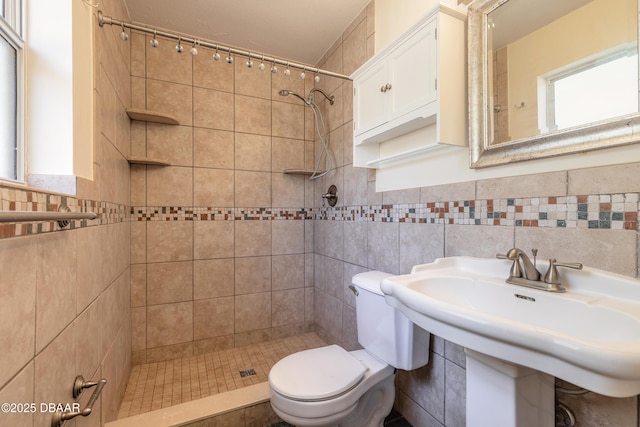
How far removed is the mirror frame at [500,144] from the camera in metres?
0.81

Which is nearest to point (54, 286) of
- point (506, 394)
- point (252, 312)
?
point (506, 394)

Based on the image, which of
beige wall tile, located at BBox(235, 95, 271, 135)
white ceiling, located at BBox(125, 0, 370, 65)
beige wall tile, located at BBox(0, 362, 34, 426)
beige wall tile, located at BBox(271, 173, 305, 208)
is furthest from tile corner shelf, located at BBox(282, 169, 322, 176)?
beige wall tile, located at BBox(0, 362, 34, 426)

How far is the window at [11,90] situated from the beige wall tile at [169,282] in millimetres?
1440

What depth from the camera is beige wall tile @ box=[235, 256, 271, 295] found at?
7.89ft

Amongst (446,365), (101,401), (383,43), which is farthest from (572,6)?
(101,401)

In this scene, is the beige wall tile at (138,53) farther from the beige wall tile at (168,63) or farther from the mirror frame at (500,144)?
the mirror frame at (500,144)

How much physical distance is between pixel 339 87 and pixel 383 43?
20.7 inches

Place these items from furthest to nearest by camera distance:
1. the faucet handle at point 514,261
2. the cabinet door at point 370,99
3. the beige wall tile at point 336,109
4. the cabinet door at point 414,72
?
1. the beige wall tile at point 336,109
2. the cabinet door at point 370,99
3. the cabinet door at point 414,72
4. the faucet handle at point 514,261

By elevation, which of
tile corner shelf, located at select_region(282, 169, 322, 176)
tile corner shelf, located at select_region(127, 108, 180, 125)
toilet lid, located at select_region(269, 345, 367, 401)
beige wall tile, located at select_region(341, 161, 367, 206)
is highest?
tile corner shelf, located at select_region(127, 108, 180, 125)

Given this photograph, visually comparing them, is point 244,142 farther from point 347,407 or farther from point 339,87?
point 347,407

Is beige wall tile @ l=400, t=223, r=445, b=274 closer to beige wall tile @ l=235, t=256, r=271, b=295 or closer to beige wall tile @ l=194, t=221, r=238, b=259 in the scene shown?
beige wall tile @ l=235, t=256, r=271, b=295

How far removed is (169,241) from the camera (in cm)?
219

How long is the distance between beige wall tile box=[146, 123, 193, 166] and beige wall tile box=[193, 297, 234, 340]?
1.13m

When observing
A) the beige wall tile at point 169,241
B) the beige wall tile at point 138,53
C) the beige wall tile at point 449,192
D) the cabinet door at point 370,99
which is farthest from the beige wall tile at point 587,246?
the beige wall tile at point 138,53
